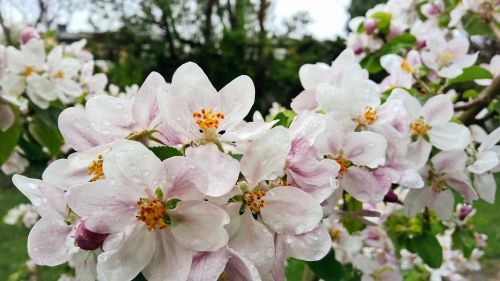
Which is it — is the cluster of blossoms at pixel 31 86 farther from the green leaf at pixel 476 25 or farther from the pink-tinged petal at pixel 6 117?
the green leaf at pixel 476 25

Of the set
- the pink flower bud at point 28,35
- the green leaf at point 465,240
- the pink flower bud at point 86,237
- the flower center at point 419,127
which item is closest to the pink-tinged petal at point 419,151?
the flower center at point 419,127

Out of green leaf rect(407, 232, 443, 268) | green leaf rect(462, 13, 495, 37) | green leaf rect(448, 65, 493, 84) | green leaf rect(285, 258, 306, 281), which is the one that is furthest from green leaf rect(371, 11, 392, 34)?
green leaf rect(285, 258, 306, 281)

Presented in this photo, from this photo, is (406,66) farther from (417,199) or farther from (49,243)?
(49,243)

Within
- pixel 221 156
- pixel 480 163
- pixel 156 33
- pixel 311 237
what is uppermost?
pixel 221 156

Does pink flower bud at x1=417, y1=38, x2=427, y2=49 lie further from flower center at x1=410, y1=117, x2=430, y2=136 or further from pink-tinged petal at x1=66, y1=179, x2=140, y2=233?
pink-tinged petal at x1=66, y1=179, x2=140, y2=233

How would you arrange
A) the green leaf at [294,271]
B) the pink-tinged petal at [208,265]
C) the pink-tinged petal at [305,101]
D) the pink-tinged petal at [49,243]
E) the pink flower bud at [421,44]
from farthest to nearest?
the green leaf at [294,271] → the pink flower bud at [421,44] → the pink-tinged petal at [305,101] → the pink-tinged petal at [49,243] → the pink-tinged petal at [208,265]

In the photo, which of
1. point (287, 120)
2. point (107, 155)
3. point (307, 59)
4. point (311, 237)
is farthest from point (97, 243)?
point (307, 59)

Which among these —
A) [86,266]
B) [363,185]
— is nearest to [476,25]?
[363,185]

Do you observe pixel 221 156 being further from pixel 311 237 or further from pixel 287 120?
pixel 287 120

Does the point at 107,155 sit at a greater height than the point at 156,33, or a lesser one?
greater
